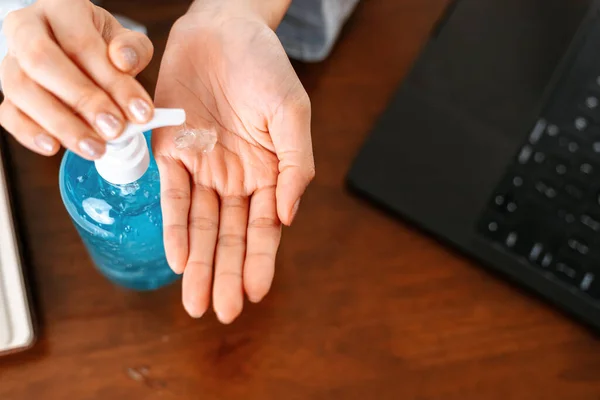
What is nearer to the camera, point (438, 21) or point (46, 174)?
point (46, 174)

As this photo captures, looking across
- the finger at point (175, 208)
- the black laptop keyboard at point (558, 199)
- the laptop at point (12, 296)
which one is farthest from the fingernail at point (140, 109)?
the black laptop keyboard at point (558, 199)

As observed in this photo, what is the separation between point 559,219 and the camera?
0.58 metres

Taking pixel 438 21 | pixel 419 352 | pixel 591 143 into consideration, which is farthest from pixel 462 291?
Result: pixel 438 21

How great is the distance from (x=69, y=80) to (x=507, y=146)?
1.45 ft

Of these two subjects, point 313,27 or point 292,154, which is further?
point 313,27

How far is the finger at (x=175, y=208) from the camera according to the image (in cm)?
46

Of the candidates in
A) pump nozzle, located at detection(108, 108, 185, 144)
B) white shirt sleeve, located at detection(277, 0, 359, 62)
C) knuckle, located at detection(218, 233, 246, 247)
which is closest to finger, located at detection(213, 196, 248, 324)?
knuckle, located at detection(218, 233, 246, 247)

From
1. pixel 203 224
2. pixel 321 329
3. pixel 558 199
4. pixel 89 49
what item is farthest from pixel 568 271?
pixel 89 49

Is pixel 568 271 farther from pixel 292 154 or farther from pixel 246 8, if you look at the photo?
pixel 246 8

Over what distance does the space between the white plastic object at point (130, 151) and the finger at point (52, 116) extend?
11mm

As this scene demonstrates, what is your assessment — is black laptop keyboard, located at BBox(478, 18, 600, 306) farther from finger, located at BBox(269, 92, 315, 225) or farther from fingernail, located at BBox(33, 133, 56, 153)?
fingernail, located at BBox(33, 133, 56, 153)

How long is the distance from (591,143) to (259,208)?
1.20 feet

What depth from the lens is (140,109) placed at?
40cm

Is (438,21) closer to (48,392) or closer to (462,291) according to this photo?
(462,291)
